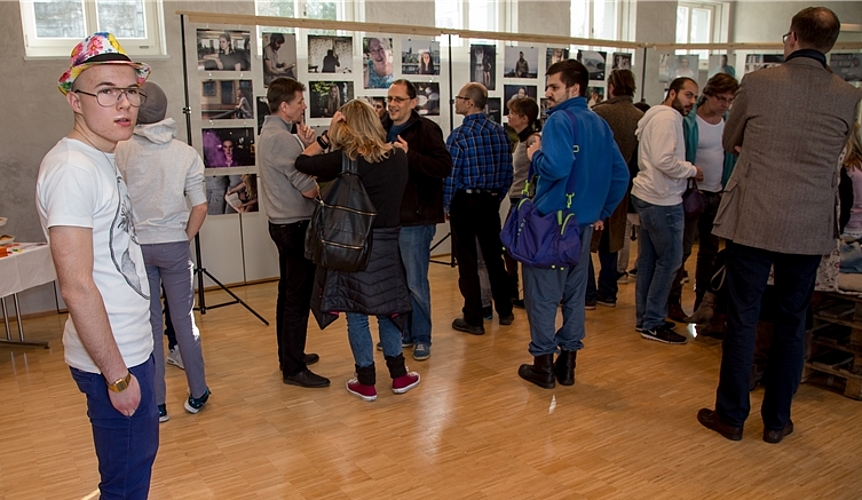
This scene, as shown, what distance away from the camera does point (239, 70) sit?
5.66m

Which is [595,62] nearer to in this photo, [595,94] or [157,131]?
[595,94]

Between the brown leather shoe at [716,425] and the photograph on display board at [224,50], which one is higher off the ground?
the photograph on display board at [224,50]

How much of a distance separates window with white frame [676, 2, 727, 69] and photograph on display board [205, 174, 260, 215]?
6429 mm

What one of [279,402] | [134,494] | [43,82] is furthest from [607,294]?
[43,82]

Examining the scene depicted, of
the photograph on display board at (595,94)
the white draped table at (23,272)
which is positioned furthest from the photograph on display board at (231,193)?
the photograph on display board at (595,94)

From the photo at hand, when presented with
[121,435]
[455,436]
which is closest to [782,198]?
[455,436]

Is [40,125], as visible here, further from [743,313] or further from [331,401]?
[743,313]

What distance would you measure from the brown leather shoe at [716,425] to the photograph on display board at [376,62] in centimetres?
411

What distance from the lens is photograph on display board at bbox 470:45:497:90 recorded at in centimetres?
695

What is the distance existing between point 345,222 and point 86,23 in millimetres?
3556

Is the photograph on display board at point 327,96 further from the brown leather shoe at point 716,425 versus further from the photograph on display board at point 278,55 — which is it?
the brown leather shoe at point 716,425

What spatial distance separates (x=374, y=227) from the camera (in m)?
3.55

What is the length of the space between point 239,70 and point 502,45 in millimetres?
2725

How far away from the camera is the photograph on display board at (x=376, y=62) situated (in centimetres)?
629
